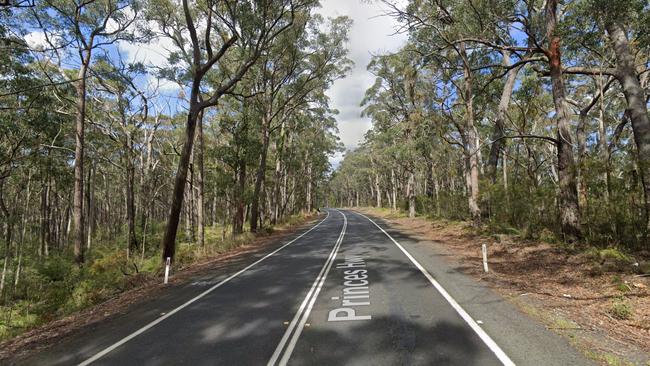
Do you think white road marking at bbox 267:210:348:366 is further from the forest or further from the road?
the forest

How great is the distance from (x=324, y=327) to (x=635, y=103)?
32.1 feet

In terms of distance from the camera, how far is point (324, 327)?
18.7 feet

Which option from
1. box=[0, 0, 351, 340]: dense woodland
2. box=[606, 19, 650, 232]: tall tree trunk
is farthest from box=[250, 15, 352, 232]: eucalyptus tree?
box=[606, 19, 650, 232]: tall tree trunk

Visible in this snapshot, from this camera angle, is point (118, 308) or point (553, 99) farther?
point (553, 99)

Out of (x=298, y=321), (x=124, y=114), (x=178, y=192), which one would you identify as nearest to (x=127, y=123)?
(x=124, y=114)

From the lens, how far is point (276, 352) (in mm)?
4859

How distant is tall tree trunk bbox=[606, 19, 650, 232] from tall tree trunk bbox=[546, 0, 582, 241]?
1.33 meters

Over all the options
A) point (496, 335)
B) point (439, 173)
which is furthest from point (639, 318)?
point (439, 173)

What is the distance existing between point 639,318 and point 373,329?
164 inches

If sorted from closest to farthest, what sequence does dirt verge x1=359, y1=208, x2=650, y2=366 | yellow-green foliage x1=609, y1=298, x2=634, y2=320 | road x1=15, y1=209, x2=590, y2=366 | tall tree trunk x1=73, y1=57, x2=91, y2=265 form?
road x1=15, y1=209, x2=590, y2=366 < dirt verge x1=359, y1=208, x2=650, y2=366 < yellow-green foliage x1=609, y1=298, x2=634, y2=320 < tall tree trunk x1=73, y1=57, x2=91, y2=265

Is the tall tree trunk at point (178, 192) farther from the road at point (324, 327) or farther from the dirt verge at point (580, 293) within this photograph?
the dirt verge at point (580, 293)

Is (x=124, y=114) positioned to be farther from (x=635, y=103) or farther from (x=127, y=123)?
(x=635, y=103)

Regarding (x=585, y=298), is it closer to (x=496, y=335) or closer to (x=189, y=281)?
(x=496, y=335)

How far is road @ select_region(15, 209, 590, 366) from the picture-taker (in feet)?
15.2
